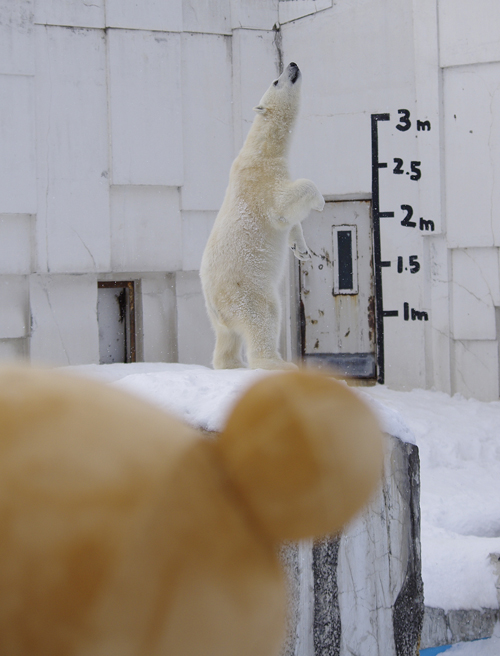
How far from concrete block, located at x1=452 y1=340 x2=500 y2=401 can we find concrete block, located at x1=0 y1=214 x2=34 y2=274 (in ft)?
8.72

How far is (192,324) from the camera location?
13.8 ft

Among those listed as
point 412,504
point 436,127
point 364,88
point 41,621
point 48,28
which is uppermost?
point 48,28

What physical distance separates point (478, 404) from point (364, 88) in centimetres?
209

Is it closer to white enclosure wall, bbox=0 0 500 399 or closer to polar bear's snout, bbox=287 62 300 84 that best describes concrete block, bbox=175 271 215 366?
white enclosure wall, bbox=0 0 500 399

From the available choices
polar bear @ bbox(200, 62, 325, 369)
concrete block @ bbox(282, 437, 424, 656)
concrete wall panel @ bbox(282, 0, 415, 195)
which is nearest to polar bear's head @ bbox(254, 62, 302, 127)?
polar bear @ bbox(200, 62, 325, 369)

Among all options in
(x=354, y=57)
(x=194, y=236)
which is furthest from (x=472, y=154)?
(x=194, y=236)

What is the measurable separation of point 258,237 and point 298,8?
2.64 metres

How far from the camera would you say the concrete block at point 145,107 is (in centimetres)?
400

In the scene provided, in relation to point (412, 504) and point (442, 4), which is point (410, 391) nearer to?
point (442, 4)

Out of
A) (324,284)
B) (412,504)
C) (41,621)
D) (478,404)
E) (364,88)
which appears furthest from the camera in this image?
(324,284)

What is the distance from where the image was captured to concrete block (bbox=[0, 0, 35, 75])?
12.4 feet

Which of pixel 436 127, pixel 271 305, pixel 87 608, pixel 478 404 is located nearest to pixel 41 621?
pixel 87 608

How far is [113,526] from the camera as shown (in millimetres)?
298

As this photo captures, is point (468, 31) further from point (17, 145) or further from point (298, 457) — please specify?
point (298, 457)
